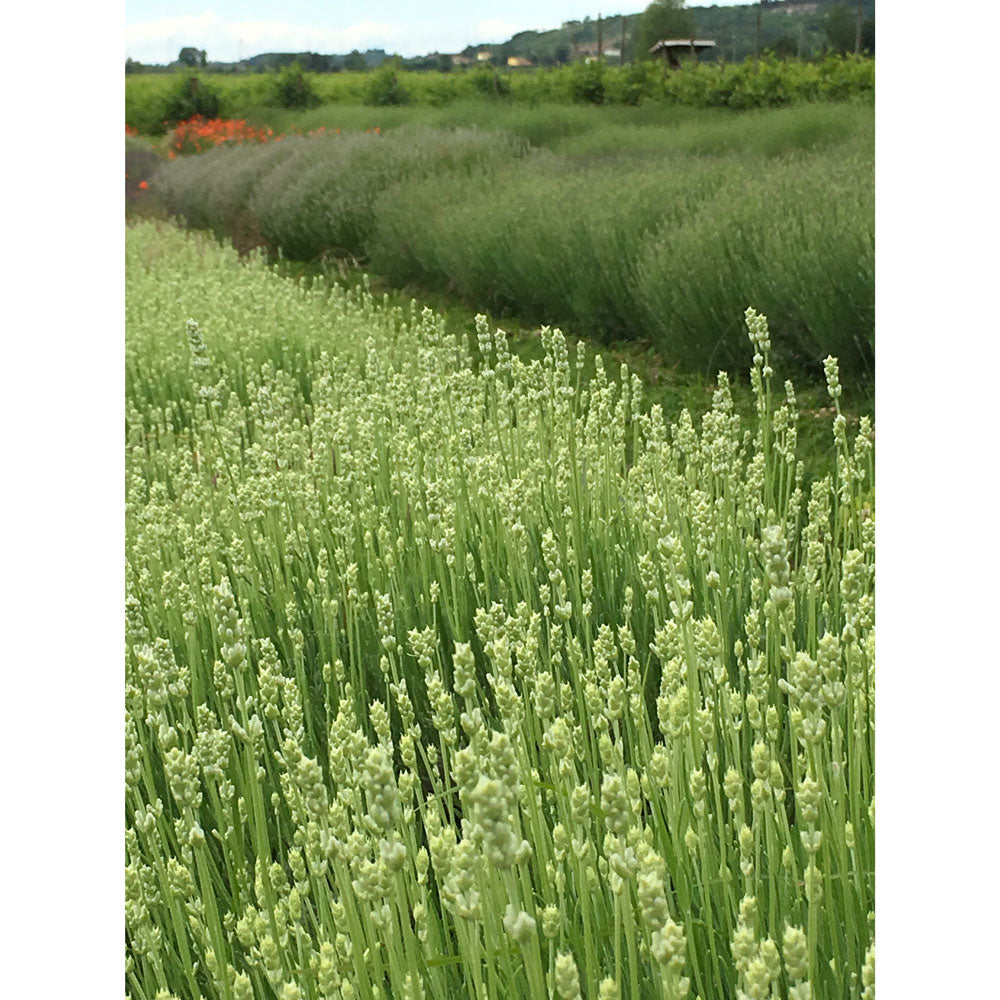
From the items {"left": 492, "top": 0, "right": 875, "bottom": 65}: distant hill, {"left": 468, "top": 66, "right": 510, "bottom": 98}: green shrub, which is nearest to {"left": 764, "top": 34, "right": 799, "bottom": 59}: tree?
{"left": 492, "top": 0, "right": 875, "bottom": 65}: distant hill

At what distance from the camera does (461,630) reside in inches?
83.4

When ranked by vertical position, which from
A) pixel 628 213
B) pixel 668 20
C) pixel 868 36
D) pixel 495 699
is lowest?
pixel 495 699

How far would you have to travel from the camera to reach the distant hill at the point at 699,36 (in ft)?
6.33

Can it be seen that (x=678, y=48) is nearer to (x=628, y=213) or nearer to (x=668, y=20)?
(x=668, y=20)

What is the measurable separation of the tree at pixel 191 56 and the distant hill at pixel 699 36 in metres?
0.03

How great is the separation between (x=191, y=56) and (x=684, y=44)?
3.53 ft

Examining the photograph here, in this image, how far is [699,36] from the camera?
6.87 feet

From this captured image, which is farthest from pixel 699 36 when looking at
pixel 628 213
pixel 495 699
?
pixel 495 699

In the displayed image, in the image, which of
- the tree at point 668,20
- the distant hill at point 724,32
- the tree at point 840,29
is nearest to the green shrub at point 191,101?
the distant hill at point 724,32

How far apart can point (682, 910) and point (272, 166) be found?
3.84m
